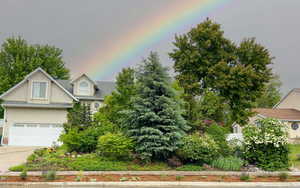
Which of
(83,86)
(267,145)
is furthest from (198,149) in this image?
(83,86)

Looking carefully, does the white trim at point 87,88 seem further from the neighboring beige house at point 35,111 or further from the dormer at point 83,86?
the neighboring beige house at point 35,111

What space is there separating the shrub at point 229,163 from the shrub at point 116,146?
3.73 m

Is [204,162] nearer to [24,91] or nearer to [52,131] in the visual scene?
[52,131]

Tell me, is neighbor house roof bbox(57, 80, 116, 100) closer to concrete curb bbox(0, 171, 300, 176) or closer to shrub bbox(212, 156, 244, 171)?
concrete curb bbox(0, 171, 300, 176)

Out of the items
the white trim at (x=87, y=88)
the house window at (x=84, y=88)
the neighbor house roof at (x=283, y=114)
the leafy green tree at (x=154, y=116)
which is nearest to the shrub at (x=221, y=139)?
the leafy green tree at (x=154, y=116)

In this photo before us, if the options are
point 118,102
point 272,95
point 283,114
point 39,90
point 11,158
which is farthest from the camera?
point 272,95

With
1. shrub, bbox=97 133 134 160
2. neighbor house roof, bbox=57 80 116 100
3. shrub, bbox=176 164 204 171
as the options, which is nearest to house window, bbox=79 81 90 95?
neighbor house roof, bbox=57 80 116 100

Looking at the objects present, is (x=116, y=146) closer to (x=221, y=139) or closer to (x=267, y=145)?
(x=221, y=139)

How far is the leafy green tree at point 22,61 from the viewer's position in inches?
1469

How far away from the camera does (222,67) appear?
2208 cm

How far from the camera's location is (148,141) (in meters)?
10.5

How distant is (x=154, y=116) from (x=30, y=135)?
50.6 ft

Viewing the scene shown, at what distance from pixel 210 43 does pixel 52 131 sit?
16.7 m

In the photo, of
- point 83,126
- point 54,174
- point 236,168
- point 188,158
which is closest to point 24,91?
point 83,126
